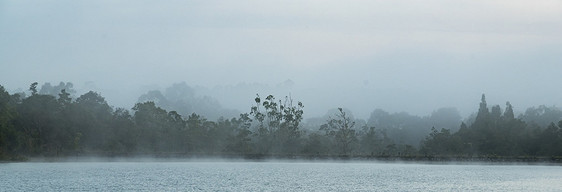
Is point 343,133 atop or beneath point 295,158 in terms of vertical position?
atop

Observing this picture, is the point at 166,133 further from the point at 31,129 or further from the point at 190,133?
the point at 31,129

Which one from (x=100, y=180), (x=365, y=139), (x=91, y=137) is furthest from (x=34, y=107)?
(x=365, y=139)

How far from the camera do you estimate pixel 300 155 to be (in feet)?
300

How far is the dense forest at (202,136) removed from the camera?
7512cm

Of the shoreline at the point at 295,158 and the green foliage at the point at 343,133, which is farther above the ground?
the green foliage at the point at 343,133

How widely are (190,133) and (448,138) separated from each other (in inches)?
1287

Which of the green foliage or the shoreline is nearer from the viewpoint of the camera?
the shoreline

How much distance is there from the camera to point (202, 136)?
286ft

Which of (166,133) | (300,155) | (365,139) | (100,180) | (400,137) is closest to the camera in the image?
(100,180)

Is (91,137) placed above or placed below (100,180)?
above

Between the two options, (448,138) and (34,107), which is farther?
(448,138)

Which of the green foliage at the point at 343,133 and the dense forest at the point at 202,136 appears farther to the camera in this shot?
the green foliage at the point at 343,133

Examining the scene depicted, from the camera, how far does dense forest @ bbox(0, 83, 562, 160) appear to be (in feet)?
246

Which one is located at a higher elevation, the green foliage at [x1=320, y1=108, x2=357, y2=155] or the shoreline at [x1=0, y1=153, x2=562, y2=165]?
the green foliage at [x1=320, y1=108, x2=357, y2=155]
